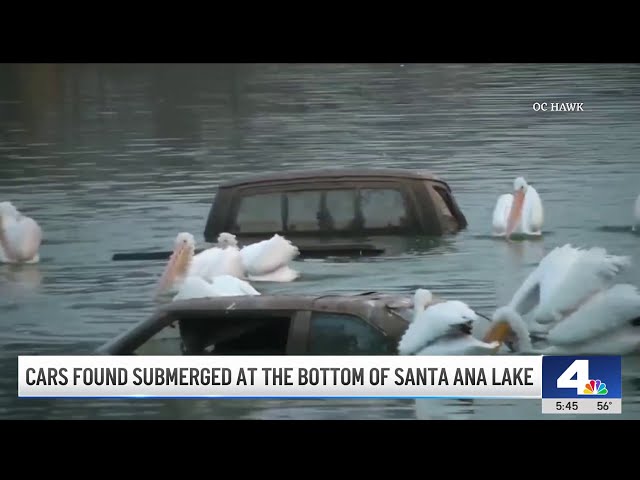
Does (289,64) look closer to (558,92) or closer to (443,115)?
(443,115)

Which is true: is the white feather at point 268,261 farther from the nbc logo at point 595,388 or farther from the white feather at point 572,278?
the nbc logo at point 595,388

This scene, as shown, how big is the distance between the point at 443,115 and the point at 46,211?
160 cm

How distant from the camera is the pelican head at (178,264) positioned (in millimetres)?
6418

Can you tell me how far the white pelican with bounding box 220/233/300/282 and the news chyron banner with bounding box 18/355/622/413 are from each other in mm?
318

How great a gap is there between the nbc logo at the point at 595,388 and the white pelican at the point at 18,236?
2.17 metres

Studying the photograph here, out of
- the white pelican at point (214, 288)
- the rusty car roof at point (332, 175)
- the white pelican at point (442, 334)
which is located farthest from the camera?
the rusty car roof at point (332, 175)

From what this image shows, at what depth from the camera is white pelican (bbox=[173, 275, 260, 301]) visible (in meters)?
6.38

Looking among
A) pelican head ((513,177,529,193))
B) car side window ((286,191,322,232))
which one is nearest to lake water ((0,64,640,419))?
pelican head ((513,177,529,193))

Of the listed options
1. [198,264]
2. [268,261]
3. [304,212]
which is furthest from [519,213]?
[198,264]

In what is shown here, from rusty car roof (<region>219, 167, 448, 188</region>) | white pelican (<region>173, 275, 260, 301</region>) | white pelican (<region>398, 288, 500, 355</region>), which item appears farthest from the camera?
rusty car roof (<region>219, 167, 448, 188</region>)

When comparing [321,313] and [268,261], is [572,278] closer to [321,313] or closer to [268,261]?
[321,313]

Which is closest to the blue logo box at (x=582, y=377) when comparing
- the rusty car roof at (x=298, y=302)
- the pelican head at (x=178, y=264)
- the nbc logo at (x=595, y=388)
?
the nbc logo at (x=595, y=388)

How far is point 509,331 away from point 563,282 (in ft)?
0.92

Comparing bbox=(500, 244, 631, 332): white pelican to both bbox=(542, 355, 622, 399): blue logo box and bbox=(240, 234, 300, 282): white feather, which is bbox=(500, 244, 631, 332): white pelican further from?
bbox=(240, 234, 300, 282): white feather
